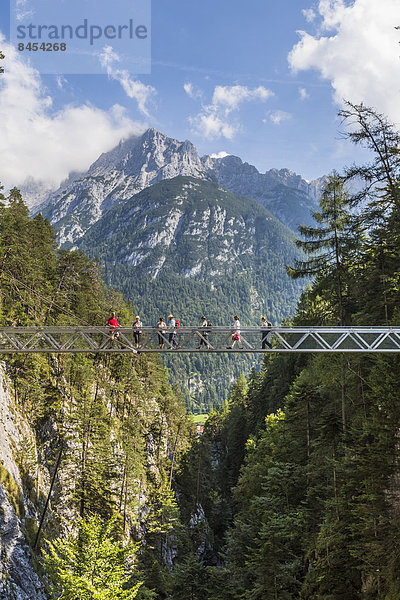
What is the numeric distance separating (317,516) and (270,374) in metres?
33.5

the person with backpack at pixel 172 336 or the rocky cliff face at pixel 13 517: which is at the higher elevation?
the person with backpack at pixel 172 336

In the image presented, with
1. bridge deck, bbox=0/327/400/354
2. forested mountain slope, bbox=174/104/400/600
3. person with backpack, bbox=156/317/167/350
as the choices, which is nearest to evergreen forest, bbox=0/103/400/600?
forested mountain slope, bbox=174/104/400/600

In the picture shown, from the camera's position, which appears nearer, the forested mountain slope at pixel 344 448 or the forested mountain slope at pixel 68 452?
the forested mountain slope at pixel 344 448

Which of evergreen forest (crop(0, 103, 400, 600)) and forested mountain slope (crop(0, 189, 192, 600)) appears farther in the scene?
forested mountain slope (crop(0, 189, 192, 600))

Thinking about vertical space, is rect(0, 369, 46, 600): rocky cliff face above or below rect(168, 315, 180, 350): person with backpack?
below

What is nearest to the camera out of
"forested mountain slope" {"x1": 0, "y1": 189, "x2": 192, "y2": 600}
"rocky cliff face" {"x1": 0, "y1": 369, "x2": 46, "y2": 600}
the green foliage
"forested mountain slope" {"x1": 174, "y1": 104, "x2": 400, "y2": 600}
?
"forested mountain slope" {"x1": 174, "y1": 104, "x2": 400, "y2": 600}

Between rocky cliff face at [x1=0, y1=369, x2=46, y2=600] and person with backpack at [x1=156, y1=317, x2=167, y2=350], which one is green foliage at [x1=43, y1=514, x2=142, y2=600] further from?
person with backpack at [x1=156, y1=317, x2=167, y2=350]

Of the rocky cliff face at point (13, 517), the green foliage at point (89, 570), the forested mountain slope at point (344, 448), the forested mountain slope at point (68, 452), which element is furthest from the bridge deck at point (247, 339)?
the green foliage at point (89, 570)

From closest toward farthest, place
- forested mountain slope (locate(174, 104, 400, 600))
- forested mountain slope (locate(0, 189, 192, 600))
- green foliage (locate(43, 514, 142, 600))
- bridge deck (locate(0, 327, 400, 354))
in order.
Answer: forested mountain slope (locate(174, 104, 400, 600)) → bridge deck (locate(0, 327, 400, 354)) → green foliage (locate(43, 514, 142, 600)) → forested mountain slope (locate(0, 189, 192, 600))

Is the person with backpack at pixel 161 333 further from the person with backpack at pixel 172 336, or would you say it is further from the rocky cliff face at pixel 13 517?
the rocky cliff face at pixel 13 517

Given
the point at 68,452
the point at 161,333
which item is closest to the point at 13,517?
the point at 68,452

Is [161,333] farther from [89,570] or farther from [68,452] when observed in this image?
[68,452]

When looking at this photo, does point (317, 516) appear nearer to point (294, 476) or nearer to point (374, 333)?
point (294, 476)

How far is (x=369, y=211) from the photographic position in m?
18.6
